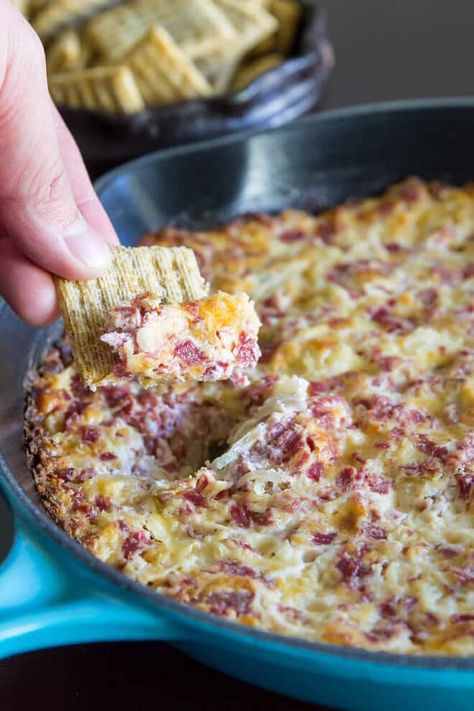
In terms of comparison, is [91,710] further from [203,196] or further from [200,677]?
[203,196]

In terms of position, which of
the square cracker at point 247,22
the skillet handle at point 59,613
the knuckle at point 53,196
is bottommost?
the square cracker at point 247,22

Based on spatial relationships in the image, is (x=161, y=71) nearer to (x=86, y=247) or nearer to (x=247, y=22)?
(x=247, y=22)

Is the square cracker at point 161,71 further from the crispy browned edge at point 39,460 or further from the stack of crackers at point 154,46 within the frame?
the crispy browned edge at point 39,460

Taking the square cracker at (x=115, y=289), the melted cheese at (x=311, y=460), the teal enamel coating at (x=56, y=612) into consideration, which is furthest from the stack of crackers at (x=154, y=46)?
the teal enamel coating at (x=56, y=612)

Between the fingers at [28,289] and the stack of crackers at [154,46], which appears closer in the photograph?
the fingers at [28,289]

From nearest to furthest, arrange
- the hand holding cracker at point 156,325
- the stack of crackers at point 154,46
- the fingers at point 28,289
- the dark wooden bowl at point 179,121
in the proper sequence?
1. the hand holding cracker at point 156,325
2. the fingers at point 28,289
3. the dark wooden bowl at point 179,121
4. the stack of crackers at point 154,46

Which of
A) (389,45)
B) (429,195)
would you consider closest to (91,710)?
(429,195)

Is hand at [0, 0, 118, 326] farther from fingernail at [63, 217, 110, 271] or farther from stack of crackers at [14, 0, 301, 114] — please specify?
stack of crackers at [14, 0, 301, 114]
